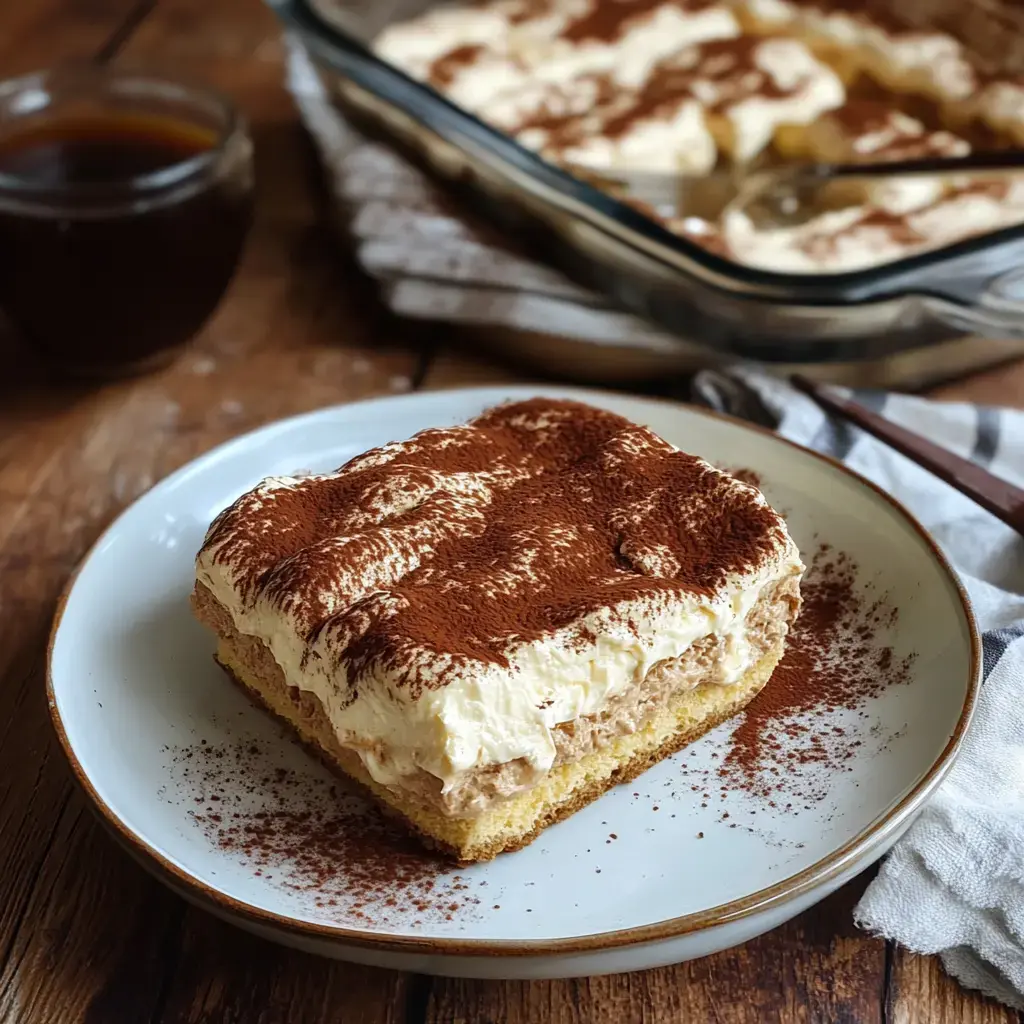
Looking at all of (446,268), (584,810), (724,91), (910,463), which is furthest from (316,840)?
(724,91)

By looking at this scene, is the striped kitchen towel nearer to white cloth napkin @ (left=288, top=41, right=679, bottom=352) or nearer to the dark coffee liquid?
white cloth napkin @ (left=288, top=41, right=679, bottom=352)

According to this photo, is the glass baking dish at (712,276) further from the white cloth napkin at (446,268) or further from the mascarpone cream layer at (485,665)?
the mascarpone cream layer at (485,665)

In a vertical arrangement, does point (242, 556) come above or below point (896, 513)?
above

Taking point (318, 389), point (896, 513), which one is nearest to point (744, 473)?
point (896, 513)

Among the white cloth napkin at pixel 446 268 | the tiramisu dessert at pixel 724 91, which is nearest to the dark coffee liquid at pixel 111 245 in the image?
the white cloth napkin at pixel 446 268

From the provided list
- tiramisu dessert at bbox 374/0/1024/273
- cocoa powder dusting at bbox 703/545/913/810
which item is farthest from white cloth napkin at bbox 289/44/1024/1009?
tiramisu dessert at bbox 374/0/1024/273

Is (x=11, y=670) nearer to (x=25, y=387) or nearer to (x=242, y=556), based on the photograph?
(x=242, y=556)

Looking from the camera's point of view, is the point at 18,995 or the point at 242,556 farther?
the point at 242,556
